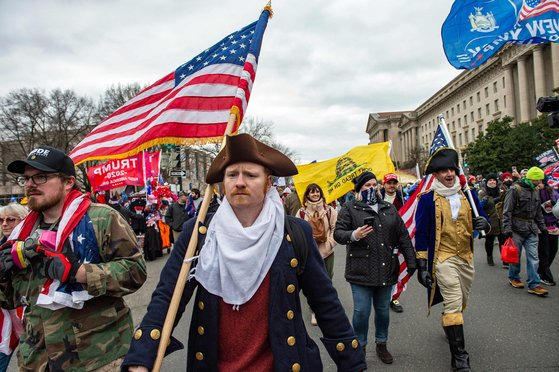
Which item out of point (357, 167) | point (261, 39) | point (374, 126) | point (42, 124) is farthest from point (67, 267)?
point (374, 126)

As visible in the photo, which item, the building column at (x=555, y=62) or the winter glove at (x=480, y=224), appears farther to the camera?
the building column at (x=555, y=62)

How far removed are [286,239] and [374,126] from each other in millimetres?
145275

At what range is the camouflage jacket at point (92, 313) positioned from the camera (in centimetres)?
225

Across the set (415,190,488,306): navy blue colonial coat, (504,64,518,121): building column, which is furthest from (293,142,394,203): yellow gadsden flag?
(504,64,518,121): building column

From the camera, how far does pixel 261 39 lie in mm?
3117

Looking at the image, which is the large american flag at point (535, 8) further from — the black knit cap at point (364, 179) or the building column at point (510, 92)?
the building column at point (510, 92)

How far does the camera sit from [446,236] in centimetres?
425

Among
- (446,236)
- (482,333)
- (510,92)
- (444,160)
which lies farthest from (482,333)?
(510,92)

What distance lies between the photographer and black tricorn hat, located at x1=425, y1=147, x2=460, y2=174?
Result: 14.1 ft

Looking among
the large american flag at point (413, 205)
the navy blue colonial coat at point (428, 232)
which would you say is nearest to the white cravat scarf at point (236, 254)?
the navy blue colonial coat at point (428, 232)

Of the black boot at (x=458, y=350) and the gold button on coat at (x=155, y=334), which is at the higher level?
the gold button on coat at (x=155, y=334)

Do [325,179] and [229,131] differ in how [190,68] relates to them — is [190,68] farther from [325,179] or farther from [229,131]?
[325,179]

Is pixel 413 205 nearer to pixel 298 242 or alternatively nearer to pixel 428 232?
pixel 428 232

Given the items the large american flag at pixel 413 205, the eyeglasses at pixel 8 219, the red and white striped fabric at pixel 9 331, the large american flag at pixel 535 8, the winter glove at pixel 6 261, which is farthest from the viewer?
the large american flag at pixel 413 205
